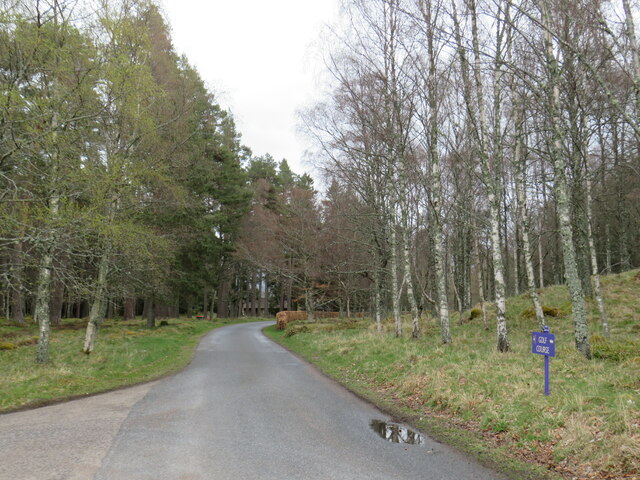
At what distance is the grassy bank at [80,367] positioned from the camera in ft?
27.2

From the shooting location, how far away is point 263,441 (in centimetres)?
536

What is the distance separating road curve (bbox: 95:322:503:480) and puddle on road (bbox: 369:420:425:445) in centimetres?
14

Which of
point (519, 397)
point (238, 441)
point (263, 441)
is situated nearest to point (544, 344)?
point (519, 397)

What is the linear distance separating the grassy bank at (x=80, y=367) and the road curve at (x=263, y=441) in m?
1.88

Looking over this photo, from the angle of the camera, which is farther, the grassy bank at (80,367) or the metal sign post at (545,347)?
the grassy bank at (80,367)

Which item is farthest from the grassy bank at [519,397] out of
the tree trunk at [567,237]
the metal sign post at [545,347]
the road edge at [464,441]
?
the tree trunk at [567,237]

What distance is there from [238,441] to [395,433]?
7.55 ft

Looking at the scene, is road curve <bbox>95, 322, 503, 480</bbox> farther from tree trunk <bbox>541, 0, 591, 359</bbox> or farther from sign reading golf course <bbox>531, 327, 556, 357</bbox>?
tree trunk <bbox>541, 0, 591, 359</bbox>

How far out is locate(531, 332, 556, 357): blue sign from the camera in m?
6.28

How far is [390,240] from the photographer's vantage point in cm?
1573

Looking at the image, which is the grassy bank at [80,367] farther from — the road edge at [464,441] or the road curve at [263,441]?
the road edge at [464,441]

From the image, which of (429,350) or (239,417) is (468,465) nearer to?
(239,417)

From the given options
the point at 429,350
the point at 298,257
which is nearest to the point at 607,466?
the point at 429,350

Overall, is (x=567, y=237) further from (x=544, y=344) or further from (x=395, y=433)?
(x=395, y=433)
